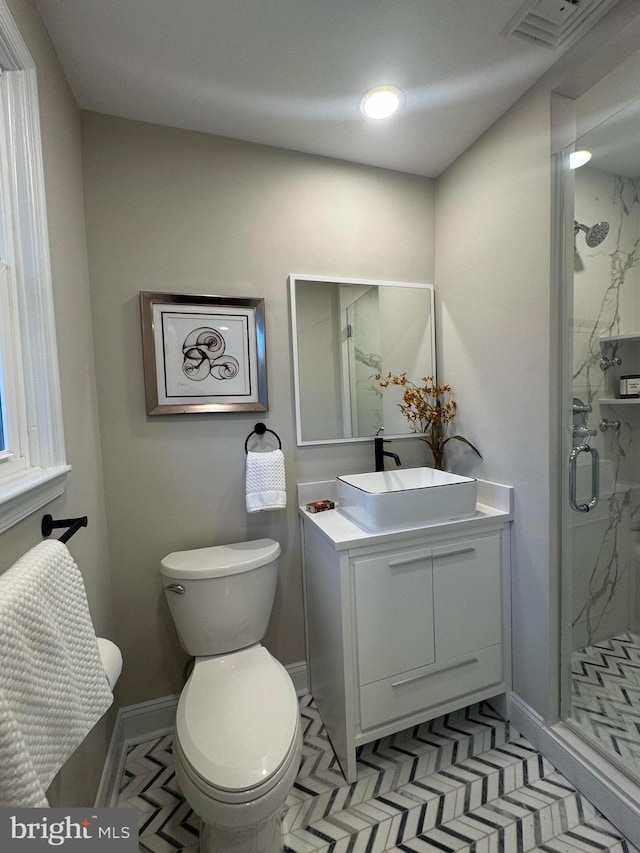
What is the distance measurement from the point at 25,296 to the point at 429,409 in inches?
61.6

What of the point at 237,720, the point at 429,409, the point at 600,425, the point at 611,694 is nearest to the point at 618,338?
the point at 600,425

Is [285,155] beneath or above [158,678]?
above

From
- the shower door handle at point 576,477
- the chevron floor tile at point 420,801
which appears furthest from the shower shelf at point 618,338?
the chevron floor tile at point 420,801

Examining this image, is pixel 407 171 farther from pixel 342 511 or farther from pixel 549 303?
pixel 342 511

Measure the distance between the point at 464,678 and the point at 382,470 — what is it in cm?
89

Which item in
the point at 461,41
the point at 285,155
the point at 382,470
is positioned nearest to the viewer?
the point at 461,41

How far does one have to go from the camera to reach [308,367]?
1.67 metres

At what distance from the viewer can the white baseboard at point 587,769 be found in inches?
43.7

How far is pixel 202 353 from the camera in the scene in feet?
4.99

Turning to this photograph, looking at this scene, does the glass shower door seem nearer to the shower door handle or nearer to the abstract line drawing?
the shower door handle

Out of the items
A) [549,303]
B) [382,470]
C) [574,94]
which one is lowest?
[382,470]

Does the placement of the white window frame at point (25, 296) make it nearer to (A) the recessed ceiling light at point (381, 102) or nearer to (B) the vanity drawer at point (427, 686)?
(A) the recessed ceiling light at point (381, 102)

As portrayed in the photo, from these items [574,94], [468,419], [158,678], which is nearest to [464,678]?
[468,419]

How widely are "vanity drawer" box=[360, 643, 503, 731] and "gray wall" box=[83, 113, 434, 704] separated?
51 centimetres
